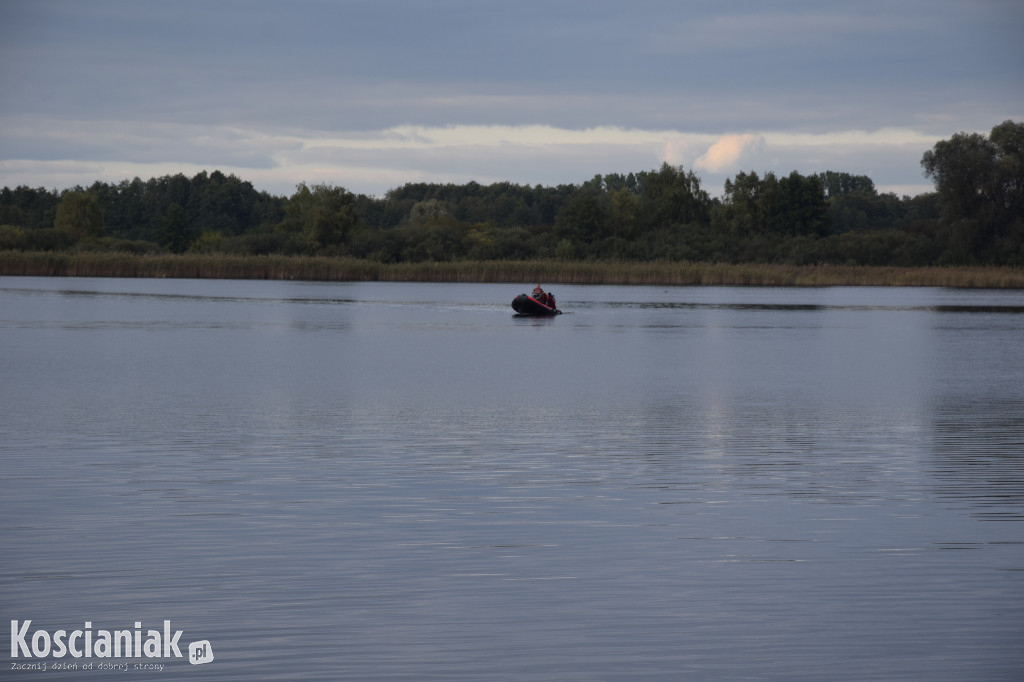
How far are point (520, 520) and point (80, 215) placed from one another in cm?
13467

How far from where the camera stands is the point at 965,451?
17359 millimetres

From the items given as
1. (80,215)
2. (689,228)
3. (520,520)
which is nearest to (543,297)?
(520,520)

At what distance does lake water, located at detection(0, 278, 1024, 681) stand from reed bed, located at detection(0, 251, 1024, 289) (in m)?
54.4

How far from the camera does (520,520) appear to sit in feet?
39.3

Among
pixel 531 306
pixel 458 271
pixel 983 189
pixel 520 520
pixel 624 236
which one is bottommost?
pixel 520 520

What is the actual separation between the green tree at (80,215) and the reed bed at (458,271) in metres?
49.5

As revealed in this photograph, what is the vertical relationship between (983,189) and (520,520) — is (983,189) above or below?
above

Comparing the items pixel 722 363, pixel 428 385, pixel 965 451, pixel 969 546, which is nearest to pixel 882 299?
pixel 722 363

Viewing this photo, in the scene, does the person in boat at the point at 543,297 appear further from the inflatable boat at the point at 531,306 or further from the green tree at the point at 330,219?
the green tree at the point at 330,219

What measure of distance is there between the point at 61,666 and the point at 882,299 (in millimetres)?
83786

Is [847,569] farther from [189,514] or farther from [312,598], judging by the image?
[189,514]

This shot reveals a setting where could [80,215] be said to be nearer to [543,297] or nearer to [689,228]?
[689,228]

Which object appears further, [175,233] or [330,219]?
[175,233]

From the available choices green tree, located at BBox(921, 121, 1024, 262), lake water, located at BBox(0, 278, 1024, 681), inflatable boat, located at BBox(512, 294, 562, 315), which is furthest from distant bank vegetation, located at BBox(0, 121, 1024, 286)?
lake water, located at BBox(0, 278, 1024, 681)
